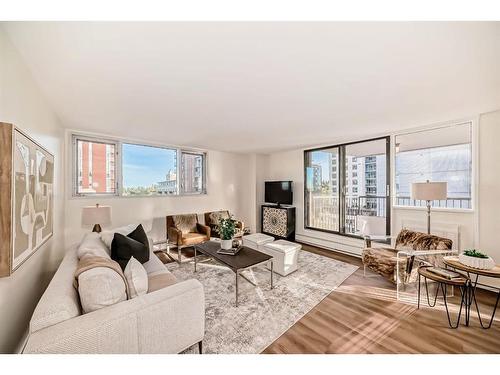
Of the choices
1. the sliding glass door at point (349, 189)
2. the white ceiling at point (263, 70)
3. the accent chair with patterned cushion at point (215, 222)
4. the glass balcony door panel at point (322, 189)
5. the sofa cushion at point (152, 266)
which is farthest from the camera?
the glass balcony door panel at point (322, 189)

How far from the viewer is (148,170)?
438 centimetres

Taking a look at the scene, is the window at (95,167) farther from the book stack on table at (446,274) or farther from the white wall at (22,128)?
the book stack on table at (446,274)

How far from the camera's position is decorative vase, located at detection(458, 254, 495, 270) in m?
1.94

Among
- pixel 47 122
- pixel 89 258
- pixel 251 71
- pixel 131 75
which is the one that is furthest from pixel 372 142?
pixel 47 122

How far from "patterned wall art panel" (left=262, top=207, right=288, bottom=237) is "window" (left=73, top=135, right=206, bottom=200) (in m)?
1.87

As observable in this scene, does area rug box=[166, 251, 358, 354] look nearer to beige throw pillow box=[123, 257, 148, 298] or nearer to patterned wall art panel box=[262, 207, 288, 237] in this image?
beige throw pillow box=[123, 257, 148, 298]

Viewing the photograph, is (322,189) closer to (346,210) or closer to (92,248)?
(346,210)

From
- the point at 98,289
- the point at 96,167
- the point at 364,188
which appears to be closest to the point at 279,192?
the point at 364,188

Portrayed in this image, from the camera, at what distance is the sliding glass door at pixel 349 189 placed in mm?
4066

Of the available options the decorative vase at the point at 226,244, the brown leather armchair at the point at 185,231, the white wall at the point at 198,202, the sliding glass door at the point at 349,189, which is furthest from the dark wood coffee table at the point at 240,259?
the sliding glass door at the point at 349,189

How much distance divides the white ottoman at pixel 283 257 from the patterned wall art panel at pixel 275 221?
6.25 feet

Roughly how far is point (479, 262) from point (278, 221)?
12.1 ft
